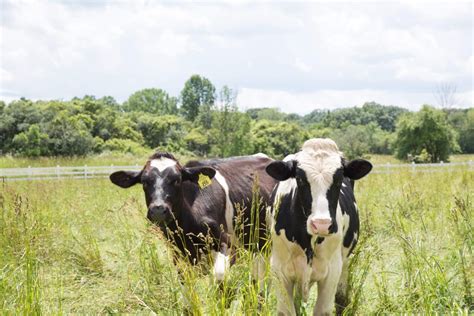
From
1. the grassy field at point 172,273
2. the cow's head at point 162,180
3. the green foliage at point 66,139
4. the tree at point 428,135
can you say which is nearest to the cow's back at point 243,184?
the cow's head at point 162,180

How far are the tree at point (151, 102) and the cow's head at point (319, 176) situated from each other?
371 ft

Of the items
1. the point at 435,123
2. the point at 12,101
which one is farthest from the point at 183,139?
the point at 435,123

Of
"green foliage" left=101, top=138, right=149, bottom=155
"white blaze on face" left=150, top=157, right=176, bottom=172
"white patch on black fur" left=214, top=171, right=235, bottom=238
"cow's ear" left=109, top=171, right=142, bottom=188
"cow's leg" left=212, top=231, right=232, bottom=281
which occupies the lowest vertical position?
"green foliage" left=101, top=138, right=149, bottom=155

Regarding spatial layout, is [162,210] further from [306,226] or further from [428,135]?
[428,135]

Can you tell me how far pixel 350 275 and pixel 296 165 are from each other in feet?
4.13

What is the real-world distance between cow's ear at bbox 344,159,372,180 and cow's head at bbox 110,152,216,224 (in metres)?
1.70

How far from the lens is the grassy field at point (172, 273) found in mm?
3654

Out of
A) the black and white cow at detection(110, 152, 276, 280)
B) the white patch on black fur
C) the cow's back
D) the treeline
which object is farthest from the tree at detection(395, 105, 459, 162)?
the white patch on black fur

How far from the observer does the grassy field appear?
12.0 feet

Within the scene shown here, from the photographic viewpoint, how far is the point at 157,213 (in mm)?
4941

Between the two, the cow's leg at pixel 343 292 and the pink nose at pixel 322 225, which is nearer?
the pink nose at pixel 322 225

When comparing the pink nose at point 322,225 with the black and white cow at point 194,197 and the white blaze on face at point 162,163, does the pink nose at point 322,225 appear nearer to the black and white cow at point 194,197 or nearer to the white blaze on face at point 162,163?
the black and white cow at point 194,197

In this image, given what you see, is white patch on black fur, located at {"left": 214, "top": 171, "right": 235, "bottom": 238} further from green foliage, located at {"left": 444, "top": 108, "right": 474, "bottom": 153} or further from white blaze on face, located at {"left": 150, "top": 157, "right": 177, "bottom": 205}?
green foliage, located at {"left": 444, "top": 108, "right": 474, "bottom": 153}

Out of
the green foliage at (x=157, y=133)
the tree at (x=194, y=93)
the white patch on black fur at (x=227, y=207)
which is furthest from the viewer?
the tree at (x=194, y=93)
